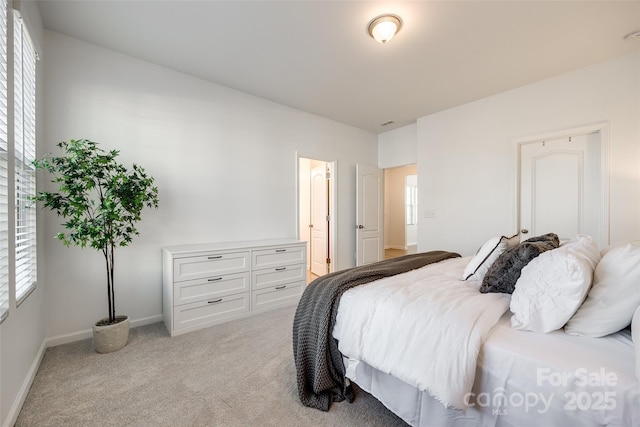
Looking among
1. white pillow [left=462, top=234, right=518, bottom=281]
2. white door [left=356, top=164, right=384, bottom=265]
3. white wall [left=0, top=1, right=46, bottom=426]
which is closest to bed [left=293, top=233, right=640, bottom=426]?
white pillow [left=462, top=234, right=518, bottom=281]

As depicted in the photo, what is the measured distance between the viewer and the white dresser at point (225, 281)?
96.8 inches

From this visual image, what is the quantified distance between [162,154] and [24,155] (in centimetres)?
109

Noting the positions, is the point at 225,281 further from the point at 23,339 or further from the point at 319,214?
the point at 319,214

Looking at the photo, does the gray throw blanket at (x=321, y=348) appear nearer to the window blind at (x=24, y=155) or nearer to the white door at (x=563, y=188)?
the window blind at (x=24, y=155)

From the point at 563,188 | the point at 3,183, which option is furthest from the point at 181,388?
the point at 563,188

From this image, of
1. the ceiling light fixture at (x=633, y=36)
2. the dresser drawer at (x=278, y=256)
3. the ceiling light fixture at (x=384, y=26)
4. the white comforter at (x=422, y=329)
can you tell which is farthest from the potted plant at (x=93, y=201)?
the ceiling light fixture at (x=633, y=36)

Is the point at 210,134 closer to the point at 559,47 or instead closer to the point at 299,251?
the point at 299,251

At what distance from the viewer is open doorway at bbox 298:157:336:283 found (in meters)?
4.39

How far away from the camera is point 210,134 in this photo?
3.05m

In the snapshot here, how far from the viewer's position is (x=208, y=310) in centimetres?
261

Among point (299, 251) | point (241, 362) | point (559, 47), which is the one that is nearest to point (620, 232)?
point (559, 47)

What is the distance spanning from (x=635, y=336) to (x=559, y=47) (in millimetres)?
2731

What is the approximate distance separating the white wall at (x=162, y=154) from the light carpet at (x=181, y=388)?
0.53 m

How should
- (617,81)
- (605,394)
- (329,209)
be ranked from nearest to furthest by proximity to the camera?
(605,394)
(617,81)
(329,209)
